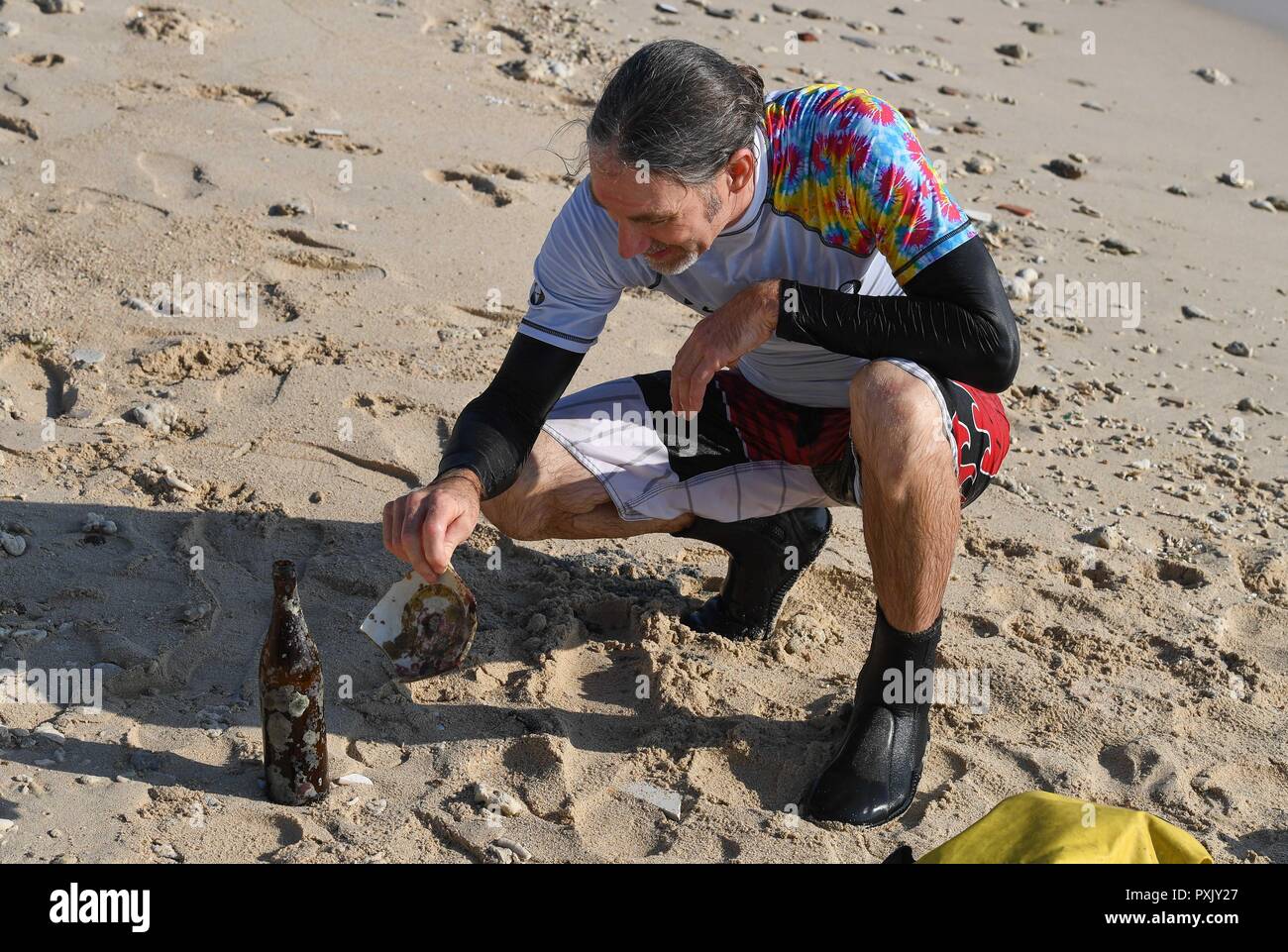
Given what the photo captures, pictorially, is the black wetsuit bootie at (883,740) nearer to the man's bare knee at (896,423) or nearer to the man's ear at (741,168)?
the man's bare knee at (896,423)

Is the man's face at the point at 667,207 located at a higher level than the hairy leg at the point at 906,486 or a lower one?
higher

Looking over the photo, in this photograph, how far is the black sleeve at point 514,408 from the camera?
3008 mm

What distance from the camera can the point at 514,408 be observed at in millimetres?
3098

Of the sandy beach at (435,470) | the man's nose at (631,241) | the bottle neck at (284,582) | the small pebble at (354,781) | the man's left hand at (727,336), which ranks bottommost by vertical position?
the small pebble at (354,781)

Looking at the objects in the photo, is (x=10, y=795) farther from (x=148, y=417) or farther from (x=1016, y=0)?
(x=1016, y=0)

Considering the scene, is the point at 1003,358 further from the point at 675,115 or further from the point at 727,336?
the point at 675,115

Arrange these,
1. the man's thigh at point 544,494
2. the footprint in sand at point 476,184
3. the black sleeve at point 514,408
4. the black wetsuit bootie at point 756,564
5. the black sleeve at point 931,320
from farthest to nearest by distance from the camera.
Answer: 1. the footprint in sand at point 476,184
2. the black wetsuit bootie at point 756,564
3. the man's thigh at point 544,494
4. the black sleeve at point 514,408
5. the black sleeve at point 931,320

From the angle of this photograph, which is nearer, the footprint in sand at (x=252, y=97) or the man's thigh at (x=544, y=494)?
the man's thigh at (x=544, y=494)

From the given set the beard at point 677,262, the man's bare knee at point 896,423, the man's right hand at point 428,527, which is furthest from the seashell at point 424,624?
the man's bare knee at point 896,423

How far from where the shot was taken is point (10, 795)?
8.48 ft

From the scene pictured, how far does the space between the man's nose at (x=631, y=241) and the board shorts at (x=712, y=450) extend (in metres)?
0.61

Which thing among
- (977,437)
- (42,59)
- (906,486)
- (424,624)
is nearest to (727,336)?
(906,486)

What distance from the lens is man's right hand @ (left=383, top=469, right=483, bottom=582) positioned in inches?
105

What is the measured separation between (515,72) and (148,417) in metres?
3.10
